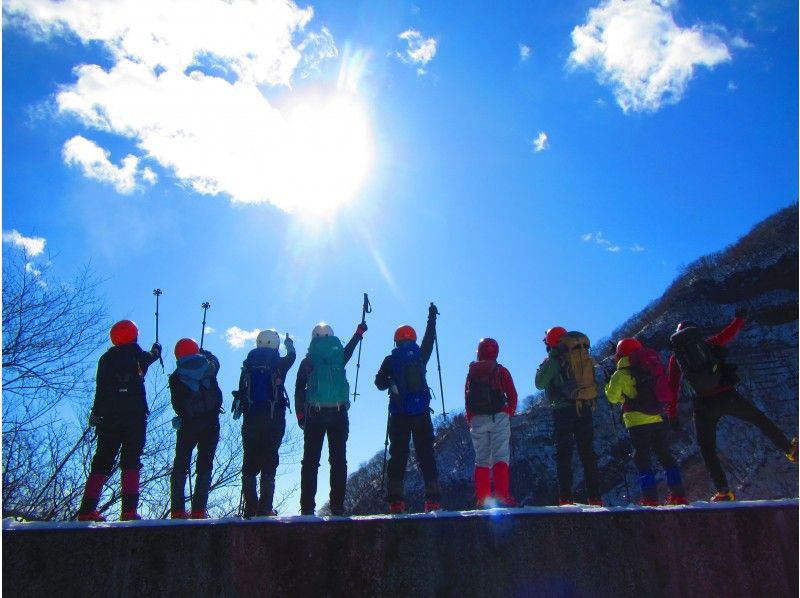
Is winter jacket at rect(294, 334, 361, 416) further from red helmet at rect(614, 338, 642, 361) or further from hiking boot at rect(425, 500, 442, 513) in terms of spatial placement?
red helmet at rect(614, 338, 642, 361)

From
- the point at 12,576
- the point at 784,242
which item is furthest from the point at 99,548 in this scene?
the point at 784,242

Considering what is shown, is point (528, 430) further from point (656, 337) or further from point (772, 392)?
point (772, 392)

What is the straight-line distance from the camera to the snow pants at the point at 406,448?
18.8ft

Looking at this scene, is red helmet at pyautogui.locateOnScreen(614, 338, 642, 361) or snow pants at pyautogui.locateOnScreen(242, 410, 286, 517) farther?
red helmet at pyautogui.locateOnScreen(614, 338, 642, 361)

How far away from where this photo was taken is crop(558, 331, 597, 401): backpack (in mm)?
6039

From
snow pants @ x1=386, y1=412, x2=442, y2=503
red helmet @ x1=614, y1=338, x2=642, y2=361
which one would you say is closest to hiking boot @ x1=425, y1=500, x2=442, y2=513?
snow pants @ x1=386, y1=412, x2=442, y2=503

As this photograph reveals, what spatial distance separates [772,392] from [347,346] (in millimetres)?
45287

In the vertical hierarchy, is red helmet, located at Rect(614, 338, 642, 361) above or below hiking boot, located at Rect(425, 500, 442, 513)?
above

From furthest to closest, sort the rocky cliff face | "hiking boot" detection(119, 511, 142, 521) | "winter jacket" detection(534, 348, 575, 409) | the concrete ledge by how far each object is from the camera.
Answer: the rocky cliff face
"winter jacket" detection(534, 348, 575, 409)
"hiking boot" detection(119, 511, 142, 521)
the concrete ledge

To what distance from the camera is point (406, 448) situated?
5.89m

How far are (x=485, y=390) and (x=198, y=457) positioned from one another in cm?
317

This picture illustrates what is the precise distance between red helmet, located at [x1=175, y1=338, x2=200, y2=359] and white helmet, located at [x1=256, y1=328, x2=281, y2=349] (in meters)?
0.72

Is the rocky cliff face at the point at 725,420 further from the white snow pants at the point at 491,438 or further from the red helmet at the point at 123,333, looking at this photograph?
the red helmet at the point at 123,333

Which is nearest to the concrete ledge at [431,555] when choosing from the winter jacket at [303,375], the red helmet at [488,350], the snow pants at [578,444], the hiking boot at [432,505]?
→ the hiking boot at [432,505]
